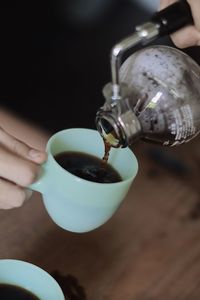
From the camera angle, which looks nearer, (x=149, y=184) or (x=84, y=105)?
(x=149, y=184)

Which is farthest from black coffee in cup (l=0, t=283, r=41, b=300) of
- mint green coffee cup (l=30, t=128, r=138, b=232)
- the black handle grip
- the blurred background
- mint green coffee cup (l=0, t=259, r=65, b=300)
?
the blurred background

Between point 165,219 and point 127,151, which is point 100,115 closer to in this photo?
point 127,151

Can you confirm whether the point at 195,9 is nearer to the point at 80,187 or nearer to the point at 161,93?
A: the point at 161,93

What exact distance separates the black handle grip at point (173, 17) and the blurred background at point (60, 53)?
43.6 inches

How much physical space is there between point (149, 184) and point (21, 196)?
330 mm

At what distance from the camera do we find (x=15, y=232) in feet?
2.69

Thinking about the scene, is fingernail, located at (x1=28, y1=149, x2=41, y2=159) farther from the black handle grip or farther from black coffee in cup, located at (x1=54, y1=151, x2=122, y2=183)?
the black handle grip

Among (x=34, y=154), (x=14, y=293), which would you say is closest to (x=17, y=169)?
(x=34, y=154)

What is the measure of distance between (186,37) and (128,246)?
0.31m

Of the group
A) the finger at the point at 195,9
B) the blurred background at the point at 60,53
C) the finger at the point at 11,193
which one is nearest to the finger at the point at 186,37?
the finger at the point at 195,9

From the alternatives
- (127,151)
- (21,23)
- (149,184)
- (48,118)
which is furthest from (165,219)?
(21,23)

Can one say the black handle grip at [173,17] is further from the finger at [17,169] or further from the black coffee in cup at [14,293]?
the black coffee in cup at [14,293]

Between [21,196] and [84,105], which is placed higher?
[21,196]

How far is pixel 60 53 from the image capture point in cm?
205
